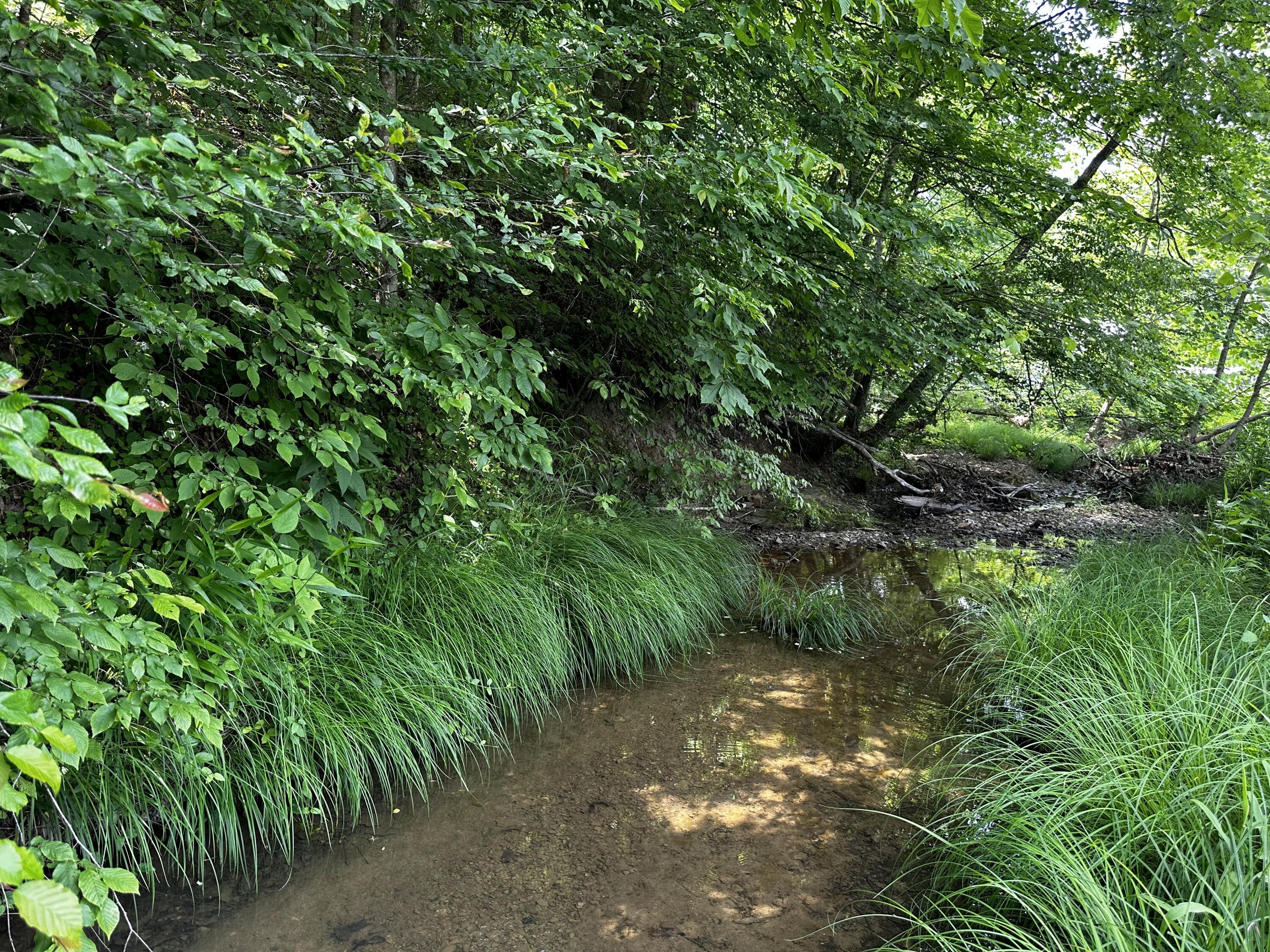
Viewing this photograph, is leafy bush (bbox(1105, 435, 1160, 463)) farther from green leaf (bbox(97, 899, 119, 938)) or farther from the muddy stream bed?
green leaf (bbox(97, 899, 119, 938))

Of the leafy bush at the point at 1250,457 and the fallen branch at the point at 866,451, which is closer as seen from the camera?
the leafy bush at the point at 1250,457

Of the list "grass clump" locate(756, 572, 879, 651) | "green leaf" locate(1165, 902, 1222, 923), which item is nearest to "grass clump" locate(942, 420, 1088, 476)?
"grass clump" locate(756, 572, 879, 651)

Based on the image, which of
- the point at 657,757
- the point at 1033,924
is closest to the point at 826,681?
the point at 657,757

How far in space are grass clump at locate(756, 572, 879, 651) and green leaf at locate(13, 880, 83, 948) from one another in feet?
14.5

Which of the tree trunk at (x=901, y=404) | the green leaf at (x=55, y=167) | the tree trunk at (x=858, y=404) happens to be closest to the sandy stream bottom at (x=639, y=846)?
the green leaf at (x=55, y=167)

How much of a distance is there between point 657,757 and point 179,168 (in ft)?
10.0

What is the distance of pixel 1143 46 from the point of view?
20.7ft

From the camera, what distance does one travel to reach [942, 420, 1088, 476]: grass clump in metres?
12.2

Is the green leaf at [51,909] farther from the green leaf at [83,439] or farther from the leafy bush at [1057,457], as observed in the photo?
the leafy bush at [1057,457]

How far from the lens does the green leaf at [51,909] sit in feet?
3.73

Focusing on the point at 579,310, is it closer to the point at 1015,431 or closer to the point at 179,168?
the point at 179,168

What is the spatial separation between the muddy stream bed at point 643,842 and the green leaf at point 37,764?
149 cm

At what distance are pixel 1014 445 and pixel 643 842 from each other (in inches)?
513

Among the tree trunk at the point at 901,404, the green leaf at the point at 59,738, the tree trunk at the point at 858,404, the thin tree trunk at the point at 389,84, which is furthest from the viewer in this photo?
the tree trunk at the point at 858,404
